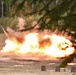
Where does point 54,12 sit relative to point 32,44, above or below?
below

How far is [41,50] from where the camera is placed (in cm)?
1705

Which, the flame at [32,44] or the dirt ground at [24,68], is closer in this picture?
the dirt ground at [24,68]

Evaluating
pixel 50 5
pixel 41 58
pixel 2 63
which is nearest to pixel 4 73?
pixel 2 63

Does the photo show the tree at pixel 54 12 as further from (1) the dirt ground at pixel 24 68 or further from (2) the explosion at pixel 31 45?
(2) the explosion at pixel 31 45

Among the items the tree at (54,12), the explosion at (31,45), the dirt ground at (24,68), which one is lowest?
the tree at (54,12)

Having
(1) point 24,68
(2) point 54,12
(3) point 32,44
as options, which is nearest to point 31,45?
(3) point 32,44

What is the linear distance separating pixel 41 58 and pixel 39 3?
43.1 feet

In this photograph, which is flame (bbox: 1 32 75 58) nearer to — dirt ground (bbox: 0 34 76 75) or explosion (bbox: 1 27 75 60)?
explosion (bbox: 1 27 75 60)

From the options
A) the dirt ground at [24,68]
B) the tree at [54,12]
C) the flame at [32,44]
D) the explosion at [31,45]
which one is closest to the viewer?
the tree at [54,12]

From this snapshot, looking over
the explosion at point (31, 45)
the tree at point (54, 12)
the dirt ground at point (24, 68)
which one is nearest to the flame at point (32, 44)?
the explosion at point (31, 45)

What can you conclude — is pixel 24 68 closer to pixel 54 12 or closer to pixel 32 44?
pixel 32 44

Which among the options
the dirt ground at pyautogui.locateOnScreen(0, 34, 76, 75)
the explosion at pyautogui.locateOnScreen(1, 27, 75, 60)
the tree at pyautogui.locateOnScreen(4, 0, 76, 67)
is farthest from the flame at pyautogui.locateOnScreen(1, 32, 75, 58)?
the tree at pyautogui.locateOnScreen(4, 0, 76, 67)

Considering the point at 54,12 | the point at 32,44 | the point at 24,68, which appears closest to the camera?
the point at 54,12

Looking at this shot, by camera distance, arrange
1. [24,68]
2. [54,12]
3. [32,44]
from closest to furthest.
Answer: [54,12], [24,68], [32,44]
